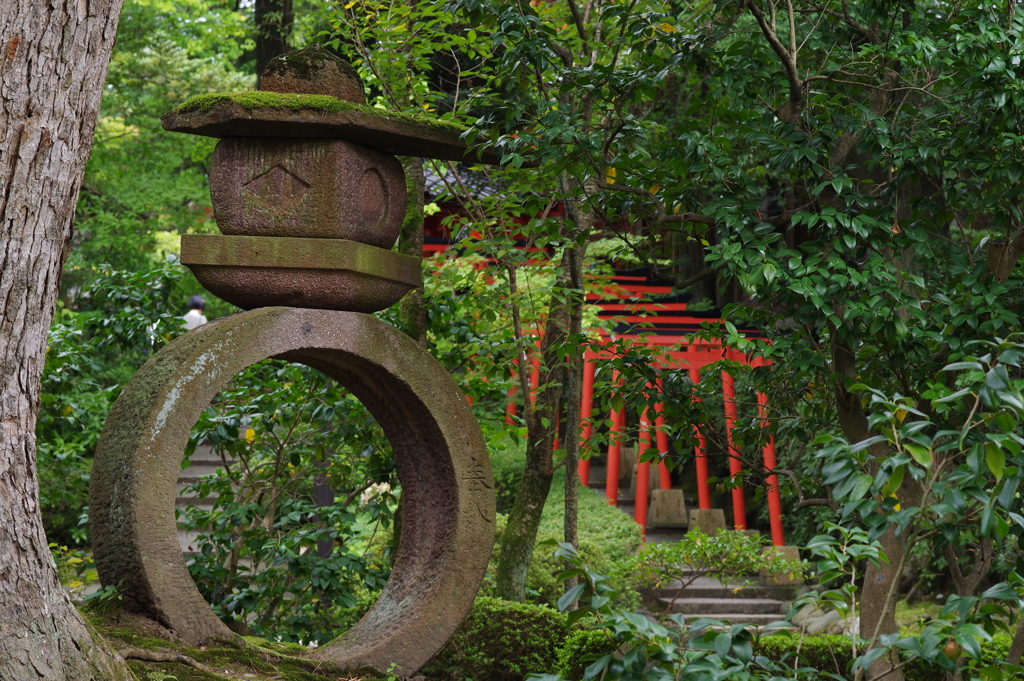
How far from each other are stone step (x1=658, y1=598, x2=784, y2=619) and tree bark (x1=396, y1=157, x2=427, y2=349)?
5035 millimetres

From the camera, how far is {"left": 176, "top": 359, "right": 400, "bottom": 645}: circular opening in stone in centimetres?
461

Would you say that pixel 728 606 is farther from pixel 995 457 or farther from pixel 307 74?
pixel 995 457

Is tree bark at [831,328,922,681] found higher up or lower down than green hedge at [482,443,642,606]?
higher up

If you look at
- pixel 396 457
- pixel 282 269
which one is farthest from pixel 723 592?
pixel 282 269

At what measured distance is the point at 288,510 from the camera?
4.89 metres

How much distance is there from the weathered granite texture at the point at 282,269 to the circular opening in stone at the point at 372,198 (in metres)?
0.17

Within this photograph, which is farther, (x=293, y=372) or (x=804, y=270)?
(x=293, y=372)

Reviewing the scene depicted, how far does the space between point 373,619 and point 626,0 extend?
332 centimetres

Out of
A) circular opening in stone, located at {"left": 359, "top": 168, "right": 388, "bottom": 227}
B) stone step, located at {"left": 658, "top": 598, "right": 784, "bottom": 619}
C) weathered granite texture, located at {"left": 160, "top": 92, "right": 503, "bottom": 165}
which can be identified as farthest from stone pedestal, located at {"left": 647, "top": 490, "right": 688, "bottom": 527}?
weathered granite texture, located at {"left": 160, "top": 92, "right": 503, "bottom": 165}

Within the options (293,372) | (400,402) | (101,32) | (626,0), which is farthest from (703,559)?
(101,32)

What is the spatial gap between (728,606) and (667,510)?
1.74 metres

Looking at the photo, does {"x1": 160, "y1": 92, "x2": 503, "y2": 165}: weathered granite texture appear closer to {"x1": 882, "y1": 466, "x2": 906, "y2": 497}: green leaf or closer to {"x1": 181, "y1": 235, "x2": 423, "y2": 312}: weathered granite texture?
{"x1": 181, "y1": 235, "x2": 423, "y2": 312}: weathered granite texture

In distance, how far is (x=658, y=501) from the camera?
1073cm

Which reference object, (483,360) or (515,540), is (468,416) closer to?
(483,360)
